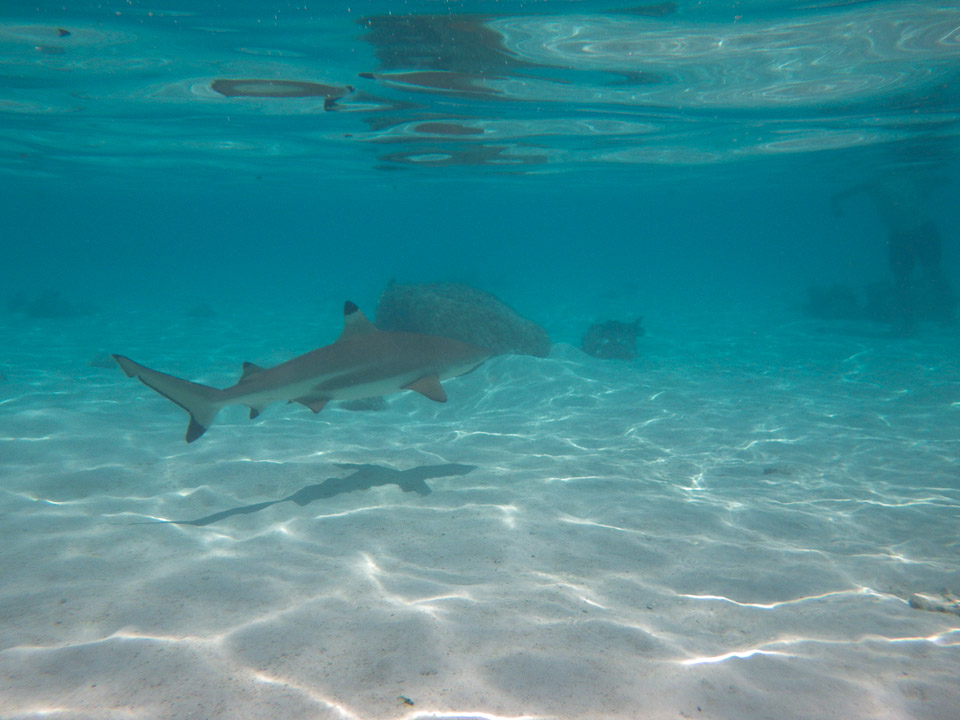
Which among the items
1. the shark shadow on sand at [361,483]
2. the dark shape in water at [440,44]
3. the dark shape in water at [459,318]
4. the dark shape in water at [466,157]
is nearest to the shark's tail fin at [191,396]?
the shark shadow on sand at [361,483]

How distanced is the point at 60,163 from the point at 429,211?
137 ft

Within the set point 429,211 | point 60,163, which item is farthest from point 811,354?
point 429,211

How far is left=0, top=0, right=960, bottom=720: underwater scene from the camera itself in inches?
120

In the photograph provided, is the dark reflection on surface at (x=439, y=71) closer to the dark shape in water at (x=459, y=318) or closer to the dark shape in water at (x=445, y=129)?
the dark shape in water at (x=445, y=129)

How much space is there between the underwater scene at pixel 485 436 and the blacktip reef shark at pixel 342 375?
Result: 0.13 ft

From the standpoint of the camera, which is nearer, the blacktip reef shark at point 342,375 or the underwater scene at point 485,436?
the underwater scene at point 485,436

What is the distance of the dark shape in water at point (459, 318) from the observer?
14180 mm

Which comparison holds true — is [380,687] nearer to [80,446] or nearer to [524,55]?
[80,446]

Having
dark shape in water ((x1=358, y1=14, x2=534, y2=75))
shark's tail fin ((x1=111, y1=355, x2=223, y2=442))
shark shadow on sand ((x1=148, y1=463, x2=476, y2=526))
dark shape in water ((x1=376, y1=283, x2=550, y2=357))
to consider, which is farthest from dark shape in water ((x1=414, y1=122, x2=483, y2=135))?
shark's tail fin ((x1=111, y1=355, x2=223, y2=442))

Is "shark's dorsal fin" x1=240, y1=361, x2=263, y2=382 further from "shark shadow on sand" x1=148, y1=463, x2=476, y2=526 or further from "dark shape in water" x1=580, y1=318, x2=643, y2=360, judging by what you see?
"dark shape in water" x1=580, y1=318, x2=643, y2=360

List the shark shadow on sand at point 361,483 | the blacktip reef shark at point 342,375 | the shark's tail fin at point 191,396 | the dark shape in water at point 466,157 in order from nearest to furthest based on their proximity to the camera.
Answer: the shark's tail fin at point 191,396 < the blacktip reef shark at point 342,375 < the shark shadow on sand at point 361,483 < the dark shape in water at point 466,157

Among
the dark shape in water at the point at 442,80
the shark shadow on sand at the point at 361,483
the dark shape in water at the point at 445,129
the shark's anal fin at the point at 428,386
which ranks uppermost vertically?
the dark shape in water at the point at 442,80

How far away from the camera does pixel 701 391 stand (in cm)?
1255

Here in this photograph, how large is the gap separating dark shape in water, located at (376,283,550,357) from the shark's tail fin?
346 inches
